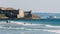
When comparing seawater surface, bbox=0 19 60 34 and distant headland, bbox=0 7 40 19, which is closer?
seawater surface, bbox=0 19 60 34

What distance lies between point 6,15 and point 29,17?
7.84 metres

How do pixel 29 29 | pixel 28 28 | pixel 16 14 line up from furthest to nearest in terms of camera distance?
1. pixel 16 14
2. pixel 28 28
3. pixel 29 29

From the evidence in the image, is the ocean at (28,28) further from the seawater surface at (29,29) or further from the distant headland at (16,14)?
the distant headland at (16,14)

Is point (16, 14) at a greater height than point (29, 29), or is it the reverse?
point (29, 29)

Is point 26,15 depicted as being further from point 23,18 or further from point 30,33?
point 30,33

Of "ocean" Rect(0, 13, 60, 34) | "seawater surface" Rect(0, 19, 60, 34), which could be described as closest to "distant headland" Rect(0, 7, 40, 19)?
"ocean" Rect(0, 13, 60, 34)

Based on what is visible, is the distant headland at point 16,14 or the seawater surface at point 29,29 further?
the distant headland at point 16,14

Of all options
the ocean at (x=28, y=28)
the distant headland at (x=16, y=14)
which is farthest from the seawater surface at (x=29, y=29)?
the distant headland at (x=16, y=14)

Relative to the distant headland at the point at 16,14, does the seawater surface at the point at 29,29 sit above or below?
above

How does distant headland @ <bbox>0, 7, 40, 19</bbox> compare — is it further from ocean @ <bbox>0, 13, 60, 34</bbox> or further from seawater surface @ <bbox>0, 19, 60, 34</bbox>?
seawater surface @ <bbox>0, 19, 60, 34</bbox>

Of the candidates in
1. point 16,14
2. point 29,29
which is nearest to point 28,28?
point 29,29

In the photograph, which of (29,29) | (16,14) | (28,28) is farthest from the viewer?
(16,14)

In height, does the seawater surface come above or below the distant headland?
above

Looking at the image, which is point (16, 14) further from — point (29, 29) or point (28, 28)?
point (29, 29)
